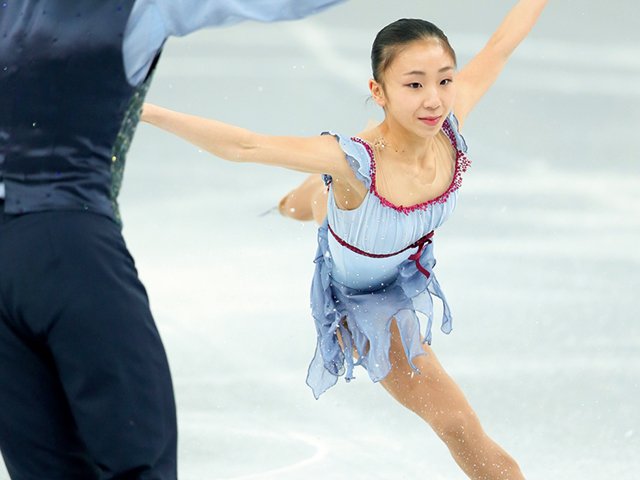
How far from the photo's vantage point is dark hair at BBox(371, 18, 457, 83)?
3.51 meters

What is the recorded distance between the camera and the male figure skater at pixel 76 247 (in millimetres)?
1732

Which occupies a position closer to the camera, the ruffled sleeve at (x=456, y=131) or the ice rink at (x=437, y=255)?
the ruffled sleeve at (x=456, y=131)

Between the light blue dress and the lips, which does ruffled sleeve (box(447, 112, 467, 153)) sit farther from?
the lips

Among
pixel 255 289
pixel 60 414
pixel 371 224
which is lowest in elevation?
pixel 255 289

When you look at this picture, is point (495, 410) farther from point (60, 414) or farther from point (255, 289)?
point (60, 414)

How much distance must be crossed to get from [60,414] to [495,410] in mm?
2962

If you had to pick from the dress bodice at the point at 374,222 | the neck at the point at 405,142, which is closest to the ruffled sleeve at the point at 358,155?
the dress bodice at the point at 374,222

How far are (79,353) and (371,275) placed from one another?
207 cm

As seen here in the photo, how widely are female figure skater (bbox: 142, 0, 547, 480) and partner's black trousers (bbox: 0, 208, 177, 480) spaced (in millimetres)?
1529

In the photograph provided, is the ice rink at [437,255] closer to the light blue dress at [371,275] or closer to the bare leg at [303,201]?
the light blue dress at [371,275]

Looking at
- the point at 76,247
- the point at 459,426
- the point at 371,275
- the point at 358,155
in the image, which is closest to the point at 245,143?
the point at 358,155

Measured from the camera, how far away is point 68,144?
1762 millimetres

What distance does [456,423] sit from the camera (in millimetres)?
3551

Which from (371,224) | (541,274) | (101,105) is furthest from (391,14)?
(101,105)
